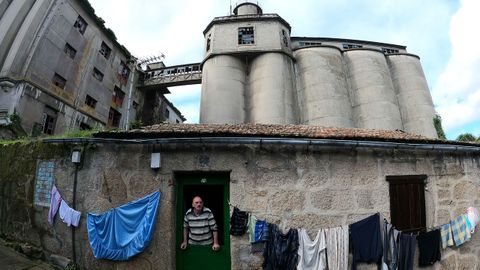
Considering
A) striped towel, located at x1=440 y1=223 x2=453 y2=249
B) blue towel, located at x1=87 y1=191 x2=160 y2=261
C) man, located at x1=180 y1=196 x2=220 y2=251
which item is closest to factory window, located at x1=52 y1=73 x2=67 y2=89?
blue towel, located at x1=87 y1=191 x2=160 y2=261

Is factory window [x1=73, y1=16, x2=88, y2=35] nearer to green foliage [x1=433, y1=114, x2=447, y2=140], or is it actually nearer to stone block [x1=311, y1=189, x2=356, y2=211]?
stone block [x1=311, y1=189, x2=356, y2=211]

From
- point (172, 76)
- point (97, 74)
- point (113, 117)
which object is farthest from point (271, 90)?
point (113, 117)

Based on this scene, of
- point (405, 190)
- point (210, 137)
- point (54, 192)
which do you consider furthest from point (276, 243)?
point (54, 192)

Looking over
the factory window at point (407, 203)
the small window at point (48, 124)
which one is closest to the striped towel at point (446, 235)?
the factory window at point (407, 203)

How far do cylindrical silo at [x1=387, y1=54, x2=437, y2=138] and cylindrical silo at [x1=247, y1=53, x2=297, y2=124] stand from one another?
10.6 m

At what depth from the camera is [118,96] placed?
26969 mm

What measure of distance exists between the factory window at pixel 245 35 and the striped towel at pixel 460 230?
20.0 meters

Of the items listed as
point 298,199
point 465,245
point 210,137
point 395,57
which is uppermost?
point 395,57

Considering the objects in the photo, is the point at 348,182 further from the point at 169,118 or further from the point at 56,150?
the point at 169,118

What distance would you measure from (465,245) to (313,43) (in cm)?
2326

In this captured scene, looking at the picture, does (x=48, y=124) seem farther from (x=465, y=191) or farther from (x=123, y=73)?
(x=465, y=191)

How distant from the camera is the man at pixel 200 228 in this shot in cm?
559

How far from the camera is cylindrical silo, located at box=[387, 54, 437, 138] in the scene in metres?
23.7

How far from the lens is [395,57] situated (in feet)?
88.4
